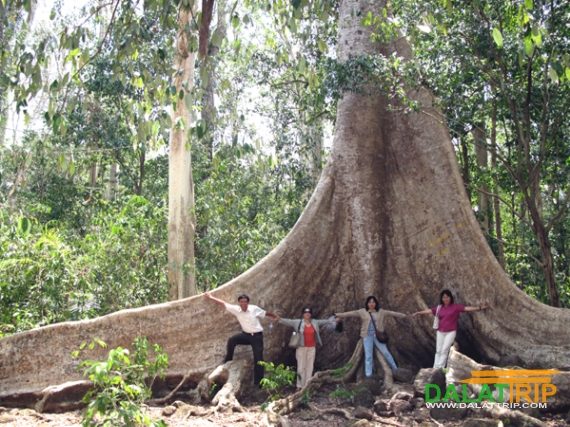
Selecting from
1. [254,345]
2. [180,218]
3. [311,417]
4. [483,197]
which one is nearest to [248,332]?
[254,345]

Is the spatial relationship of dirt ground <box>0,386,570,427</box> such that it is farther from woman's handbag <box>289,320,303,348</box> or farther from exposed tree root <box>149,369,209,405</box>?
woman's handbag <box>289,320,303,348</box>

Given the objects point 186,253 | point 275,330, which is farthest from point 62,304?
point 275,330

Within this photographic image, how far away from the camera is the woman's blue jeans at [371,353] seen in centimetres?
734

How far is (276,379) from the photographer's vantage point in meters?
6.95

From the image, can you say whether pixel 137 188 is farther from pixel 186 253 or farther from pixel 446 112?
pixel 446 112

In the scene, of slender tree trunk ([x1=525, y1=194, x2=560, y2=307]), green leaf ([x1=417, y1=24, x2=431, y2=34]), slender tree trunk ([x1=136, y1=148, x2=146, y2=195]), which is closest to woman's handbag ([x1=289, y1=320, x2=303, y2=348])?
slender tree trunk ([x1=525, y1=194, x2=560, y2=307])

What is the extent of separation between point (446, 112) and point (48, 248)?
531cm

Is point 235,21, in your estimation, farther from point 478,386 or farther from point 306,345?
point 478,386

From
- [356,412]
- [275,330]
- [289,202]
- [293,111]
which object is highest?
[293,111]

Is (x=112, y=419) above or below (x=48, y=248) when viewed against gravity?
below

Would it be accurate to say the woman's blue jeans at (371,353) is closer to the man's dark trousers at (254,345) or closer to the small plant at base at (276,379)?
the small plant at base at (276,379)

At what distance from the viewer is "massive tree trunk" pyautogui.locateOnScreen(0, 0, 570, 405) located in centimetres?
716

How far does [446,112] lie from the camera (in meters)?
9.03

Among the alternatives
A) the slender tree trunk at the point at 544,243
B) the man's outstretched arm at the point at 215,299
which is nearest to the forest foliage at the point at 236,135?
the slender tree trunk at the point at 544,243
